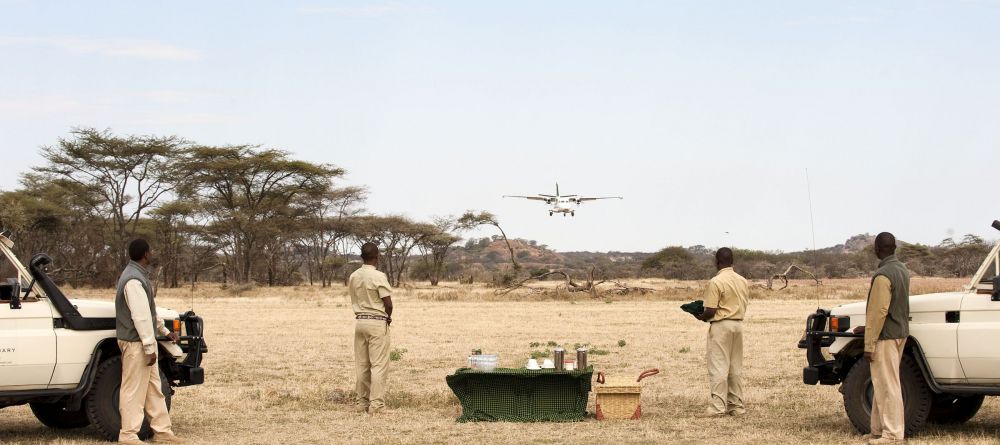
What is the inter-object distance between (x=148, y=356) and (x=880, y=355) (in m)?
6.64

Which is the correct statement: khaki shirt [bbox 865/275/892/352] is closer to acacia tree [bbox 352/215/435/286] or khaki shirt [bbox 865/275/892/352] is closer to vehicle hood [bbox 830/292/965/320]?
vehicle hood [bbox 830/292/965/320]

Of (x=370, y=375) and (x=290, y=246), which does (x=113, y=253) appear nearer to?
(x=290, y=246)

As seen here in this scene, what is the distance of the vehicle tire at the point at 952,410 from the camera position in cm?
1256

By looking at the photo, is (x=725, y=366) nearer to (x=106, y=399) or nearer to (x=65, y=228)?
(x=106, y=399)

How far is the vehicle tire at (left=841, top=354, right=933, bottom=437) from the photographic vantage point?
11492 millimetres

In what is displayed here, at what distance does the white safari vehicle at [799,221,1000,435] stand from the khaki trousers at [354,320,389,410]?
4726 millimetres

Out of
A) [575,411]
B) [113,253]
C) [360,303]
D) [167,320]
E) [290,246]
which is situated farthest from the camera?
[290,246]

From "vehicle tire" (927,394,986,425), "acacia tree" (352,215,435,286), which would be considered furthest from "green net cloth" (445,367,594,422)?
"acacia tree" (352,215,435,286)

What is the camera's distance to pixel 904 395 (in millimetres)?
11547

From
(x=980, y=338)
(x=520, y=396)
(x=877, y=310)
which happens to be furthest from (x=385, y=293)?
(x=980, y=338)

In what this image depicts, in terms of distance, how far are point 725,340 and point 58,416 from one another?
7.02m

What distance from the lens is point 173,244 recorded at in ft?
275

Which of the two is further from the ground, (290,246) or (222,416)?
(290,246)

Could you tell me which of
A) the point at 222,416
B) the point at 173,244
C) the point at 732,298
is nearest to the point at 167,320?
the point at 222,416
